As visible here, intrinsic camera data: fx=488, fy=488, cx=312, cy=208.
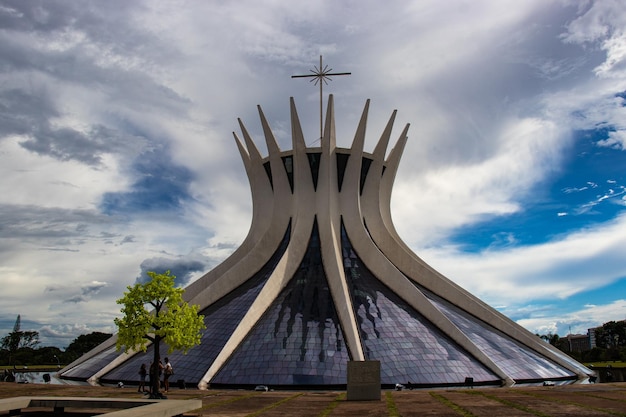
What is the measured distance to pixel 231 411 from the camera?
13117 millimetres

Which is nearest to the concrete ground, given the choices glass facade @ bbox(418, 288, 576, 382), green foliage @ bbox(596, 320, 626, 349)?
glass facade @ bbox(418, 288, 576, 382)

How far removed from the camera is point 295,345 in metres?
24.1

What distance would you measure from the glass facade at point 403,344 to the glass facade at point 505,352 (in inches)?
60.8

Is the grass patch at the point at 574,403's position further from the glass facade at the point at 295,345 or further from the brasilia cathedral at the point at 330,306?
the glass facade at the point at 295,345

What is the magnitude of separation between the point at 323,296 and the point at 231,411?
15578 millimetres

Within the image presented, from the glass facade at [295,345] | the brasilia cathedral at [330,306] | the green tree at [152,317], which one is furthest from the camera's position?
the brasilia cathedral at [330,306]

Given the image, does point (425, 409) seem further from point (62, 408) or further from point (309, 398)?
point (62, 408)

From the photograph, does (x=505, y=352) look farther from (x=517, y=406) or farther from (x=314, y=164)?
(x=314, y=164)

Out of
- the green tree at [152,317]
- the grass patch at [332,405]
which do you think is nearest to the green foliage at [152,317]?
the green tree at [152,317]

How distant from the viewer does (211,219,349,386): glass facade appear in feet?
72.6

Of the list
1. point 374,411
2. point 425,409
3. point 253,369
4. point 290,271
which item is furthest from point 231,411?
point 290,271

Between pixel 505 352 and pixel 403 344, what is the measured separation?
6214 mm

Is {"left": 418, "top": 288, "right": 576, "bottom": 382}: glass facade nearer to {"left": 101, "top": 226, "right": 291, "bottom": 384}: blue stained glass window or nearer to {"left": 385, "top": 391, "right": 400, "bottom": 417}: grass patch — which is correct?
{"left": 385, "top": 391, "right": 400, "bottom": 417}: grass patch

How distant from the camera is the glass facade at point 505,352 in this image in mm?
24808
